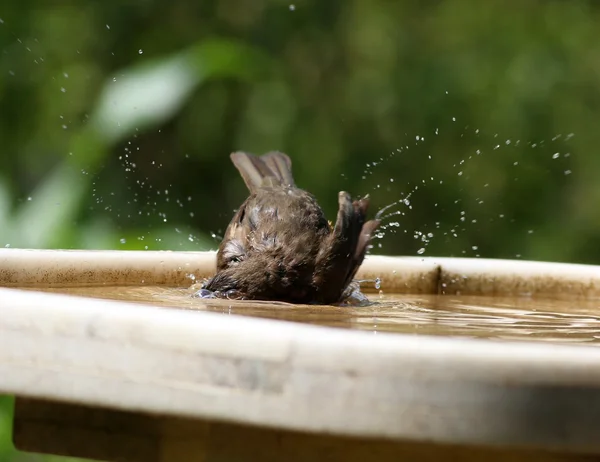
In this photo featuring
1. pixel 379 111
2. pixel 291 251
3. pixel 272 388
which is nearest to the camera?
pixel 272 388

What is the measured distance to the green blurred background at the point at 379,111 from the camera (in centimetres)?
809

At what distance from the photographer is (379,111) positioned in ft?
29.0

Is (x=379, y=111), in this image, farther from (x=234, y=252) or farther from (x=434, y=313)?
(x=434, y=313)

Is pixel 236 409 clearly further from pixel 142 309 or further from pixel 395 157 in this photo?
pixel 395 157

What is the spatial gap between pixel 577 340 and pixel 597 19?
7076mm

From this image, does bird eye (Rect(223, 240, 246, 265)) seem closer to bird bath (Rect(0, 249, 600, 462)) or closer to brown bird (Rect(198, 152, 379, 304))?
brown bird (Rect(198, 152, 379, 304))

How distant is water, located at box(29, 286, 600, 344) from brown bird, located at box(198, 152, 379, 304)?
10 cm

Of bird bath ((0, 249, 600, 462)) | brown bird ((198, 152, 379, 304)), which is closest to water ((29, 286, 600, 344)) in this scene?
brown bird ((198, 152, 379, 304))

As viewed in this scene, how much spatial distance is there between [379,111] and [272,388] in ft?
24.6

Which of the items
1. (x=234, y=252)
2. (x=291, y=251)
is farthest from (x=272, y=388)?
(x=234, y=252)

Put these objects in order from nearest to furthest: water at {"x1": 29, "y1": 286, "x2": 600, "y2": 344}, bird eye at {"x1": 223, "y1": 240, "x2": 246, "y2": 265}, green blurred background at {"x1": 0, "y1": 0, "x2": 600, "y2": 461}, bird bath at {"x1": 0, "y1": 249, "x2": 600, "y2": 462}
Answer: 1. bird bath at {"x1": 0, "y1": 249, "x2": 600, "y2": 462}
2. water at {"x1": 29, "y1": 286, "x2": 600, "y2": 344}
3. bird eye at {"x1": 223, "y1": 240, "x2": 246, "y2": 265}
4. green blurred background at {"x1": 0, "y1": 0, "x2": 600, "y2": 461}

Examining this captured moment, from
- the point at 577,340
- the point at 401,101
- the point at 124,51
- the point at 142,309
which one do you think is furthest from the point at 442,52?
the point at 142,309

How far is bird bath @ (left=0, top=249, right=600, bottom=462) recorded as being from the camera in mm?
1370

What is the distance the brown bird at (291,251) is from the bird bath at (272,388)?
4.39 ft
